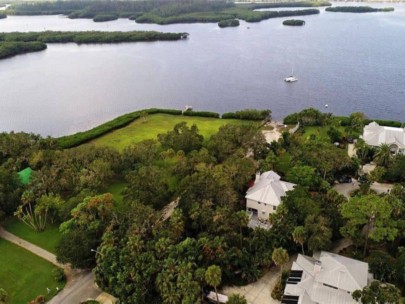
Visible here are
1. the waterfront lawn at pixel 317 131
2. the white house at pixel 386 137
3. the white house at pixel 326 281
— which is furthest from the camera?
the waterfront lawn at pixel 317 131

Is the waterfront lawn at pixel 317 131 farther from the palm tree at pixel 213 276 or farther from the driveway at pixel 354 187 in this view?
the palm tree at pixel 213 276

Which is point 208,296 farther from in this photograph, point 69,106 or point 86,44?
point 86,44

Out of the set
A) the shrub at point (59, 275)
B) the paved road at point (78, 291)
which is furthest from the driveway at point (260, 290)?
the shrub at point (59, 275)

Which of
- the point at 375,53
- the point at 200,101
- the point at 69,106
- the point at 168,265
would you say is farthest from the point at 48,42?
the point at 168,265

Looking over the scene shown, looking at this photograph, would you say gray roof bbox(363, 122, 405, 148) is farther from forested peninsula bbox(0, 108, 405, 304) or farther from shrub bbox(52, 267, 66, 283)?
shrub bbox(52, 267, 66, 283)

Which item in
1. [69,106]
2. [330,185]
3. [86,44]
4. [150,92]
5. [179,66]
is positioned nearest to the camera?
[330,185]

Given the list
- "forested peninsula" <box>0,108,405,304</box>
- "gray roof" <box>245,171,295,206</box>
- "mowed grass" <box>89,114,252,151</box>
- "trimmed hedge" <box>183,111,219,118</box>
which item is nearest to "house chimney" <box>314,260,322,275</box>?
"forested peninsula" <box>0,108,405,304</box>
